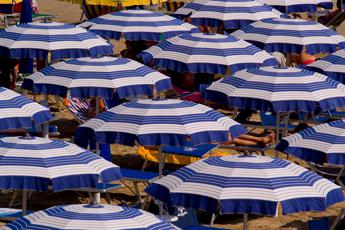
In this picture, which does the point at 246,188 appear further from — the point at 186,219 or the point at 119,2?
the point at 119,2

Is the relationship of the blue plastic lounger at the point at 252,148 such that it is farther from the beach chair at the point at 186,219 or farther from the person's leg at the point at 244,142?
the beach chair at the point at 186,219

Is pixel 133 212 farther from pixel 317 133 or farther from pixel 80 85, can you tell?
pixel 80 85

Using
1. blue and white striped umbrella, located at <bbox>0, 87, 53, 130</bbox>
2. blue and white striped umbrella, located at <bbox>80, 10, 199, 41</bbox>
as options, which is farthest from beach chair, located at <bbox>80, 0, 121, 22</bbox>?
blue and white striped umbrella, located at <bbox>0, 87, 53, 130</bbox>

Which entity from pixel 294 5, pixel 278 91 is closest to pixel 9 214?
pixel 278 91

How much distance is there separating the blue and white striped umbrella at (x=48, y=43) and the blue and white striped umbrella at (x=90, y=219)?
919cm

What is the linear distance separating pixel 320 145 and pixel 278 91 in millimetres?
3003

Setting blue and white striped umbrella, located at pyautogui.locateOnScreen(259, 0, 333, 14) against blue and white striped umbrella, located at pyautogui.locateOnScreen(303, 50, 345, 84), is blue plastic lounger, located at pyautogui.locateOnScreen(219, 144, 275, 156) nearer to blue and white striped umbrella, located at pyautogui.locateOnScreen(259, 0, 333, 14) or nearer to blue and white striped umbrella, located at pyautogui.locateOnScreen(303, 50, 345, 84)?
blue and white striped umbrella, located at pyautogui.locateOnScreen(303, 50, 345, 84)

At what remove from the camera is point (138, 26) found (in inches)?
785

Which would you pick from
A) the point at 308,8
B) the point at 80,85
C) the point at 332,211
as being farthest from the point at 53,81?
the point at 308,8

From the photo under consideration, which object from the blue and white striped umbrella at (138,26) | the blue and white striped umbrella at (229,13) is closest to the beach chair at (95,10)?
the blue and white striped umbrella at (229,13)

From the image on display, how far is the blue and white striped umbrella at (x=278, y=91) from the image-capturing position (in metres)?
14.2

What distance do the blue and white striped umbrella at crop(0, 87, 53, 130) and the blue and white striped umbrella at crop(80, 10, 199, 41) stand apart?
23.1 ft

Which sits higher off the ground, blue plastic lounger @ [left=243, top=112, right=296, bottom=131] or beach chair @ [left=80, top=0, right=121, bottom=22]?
blue plastic lounger @ [left=243, top=112, right=296, bottom=131]

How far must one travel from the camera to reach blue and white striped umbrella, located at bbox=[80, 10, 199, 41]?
19.8 meters
